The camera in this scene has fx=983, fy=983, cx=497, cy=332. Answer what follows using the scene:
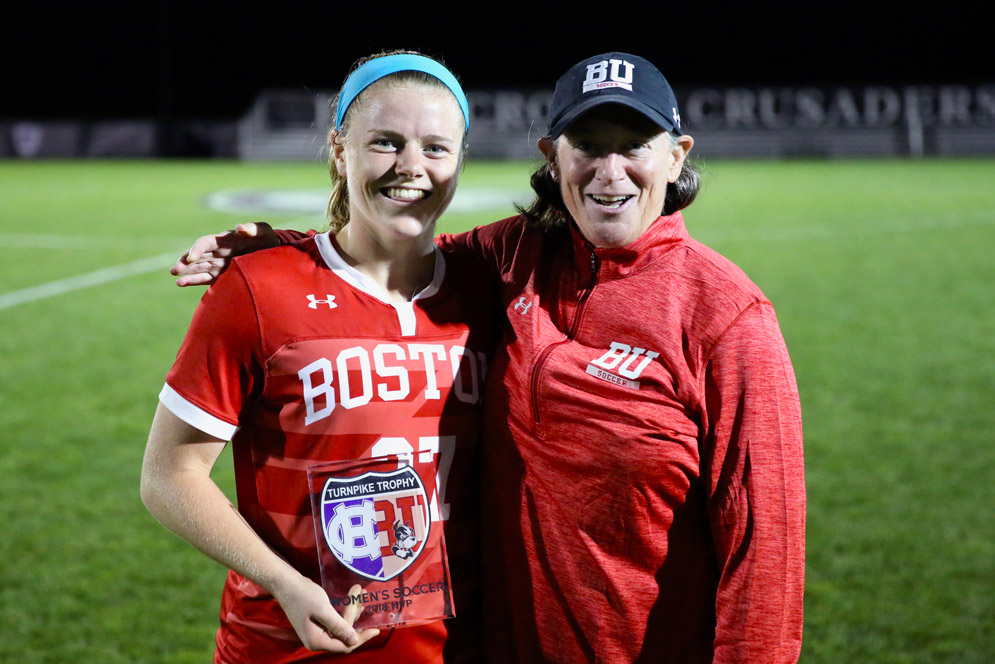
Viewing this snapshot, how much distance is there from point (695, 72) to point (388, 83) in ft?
110

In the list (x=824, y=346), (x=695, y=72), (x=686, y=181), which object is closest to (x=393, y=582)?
(x=686, y=181)

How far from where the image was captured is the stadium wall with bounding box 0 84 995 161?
2533 centimetres

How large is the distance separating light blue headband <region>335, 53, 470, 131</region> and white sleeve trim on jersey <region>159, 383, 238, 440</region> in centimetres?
67

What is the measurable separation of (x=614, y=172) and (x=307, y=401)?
2.49ft

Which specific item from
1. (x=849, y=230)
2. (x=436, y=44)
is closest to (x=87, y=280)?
(x=849, y=230)

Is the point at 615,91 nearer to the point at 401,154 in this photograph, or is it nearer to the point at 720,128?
the point at 401,154

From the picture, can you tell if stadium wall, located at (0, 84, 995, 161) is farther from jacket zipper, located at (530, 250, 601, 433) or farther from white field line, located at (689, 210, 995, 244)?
jacket zipper, located at (530, 250, 601, 433)

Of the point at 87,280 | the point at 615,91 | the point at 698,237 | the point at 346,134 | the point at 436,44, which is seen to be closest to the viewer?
the point at 615,91

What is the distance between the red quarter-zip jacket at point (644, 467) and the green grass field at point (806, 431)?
60.3 inches

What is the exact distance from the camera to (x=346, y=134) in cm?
204

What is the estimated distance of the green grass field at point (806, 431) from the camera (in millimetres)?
3699

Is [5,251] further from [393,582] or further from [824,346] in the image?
[393,582]

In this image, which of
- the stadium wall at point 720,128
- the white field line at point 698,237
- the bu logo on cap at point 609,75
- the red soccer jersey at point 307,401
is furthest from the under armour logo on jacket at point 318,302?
the stadium wall at point 720,128

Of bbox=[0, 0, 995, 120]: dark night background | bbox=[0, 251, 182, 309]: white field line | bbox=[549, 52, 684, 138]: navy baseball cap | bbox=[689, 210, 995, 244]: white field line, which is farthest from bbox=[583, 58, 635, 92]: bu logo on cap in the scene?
bbox=[0, 0, 995, 120]: dark night background
